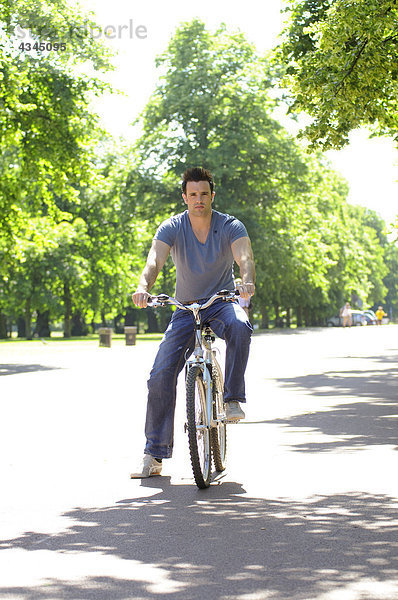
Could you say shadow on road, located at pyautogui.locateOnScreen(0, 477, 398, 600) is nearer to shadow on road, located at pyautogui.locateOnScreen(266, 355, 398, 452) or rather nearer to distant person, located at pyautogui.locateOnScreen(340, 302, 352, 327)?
shadow on road, located at pyautogui.locateOnScreen(266, 355, 398, 452)

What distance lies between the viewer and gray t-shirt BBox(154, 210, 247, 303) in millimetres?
6977

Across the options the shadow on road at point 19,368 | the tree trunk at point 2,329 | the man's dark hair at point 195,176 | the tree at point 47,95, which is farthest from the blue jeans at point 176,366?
the tree trunk at point 2,329

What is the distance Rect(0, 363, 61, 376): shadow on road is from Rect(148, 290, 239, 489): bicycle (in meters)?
13.7

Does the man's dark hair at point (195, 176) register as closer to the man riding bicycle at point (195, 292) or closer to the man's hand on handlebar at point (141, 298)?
the man riding bicycle at point (195, 292)

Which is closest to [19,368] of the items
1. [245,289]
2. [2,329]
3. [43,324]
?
[245,289]

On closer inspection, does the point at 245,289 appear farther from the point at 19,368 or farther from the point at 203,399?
the point at 19,368

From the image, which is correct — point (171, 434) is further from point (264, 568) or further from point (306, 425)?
point (306, 425)

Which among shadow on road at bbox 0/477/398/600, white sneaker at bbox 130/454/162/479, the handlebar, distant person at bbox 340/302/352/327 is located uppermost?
distant person at bbox 340/302/352/327

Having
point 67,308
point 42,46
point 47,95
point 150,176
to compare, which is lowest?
point 67,308

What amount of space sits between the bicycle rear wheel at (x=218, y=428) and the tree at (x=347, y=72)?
9839mm

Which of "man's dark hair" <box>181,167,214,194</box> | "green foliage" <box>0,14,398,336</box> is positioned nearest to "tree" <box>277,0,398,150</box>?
"green foliage" <box>0,14,398,336</box>

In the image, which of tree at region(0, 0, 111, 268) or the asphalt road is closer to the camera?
the asphalt road

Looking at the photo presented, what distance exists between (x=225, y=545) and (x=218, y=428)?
199 cm

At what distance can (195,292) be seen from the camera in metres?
6.98
